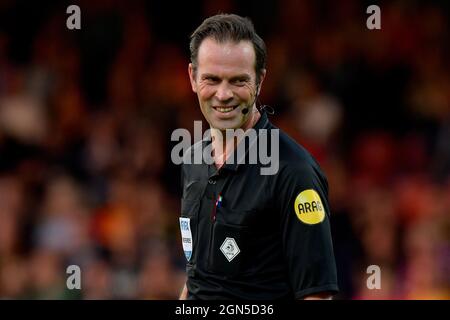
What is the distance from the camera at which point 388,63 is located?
737 centimetres

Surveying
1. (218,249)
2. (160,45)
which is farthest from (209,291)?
(160,45)

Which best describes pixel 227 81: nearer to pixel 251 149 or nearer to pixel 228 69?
pixel 228 69

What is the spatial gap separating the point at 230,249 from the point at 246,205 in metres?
0.16

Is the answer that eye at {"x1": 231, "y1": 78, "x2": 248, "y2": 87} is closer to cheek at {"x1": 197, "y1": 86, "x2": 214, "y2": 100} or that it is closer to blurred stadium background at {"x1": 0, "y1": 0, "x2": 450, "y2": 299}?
cheek at {"x1": 197, "y1": 86, "x2": 214, "y2": 100}

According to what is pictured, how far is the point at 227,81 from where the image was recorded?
120 inches

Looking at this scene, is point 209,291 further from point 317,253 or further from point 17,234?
point 17,234

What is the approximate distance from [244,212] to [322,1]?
5187mm

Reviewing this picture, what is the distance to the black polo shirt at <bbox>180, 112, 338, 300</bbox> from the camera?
2.85 metres

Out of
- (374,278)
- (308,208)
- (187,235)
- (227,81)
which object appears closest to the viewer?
(308,208)

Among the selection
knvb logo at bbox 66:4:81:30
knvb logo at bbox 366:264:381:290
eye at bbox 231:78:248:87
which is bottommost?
knvb logo at bbox 366:264:381:290

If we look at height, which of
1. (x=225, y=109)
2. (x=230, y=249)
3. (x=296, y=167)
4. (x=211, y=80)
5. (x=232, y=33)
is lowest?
(x=230, y=249)

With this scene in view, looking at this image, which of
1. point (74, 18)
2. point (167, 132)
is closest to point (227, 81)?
point (167, 132)

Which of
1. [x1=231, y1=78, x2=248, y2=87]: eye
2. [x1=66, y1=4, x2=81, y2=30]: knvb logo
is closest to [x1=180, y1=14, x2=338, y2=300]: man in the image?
[x1=231, y1=78, x2=248, y2=87]: eye

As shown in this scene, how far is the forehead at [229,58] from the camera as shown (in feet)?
9.93
